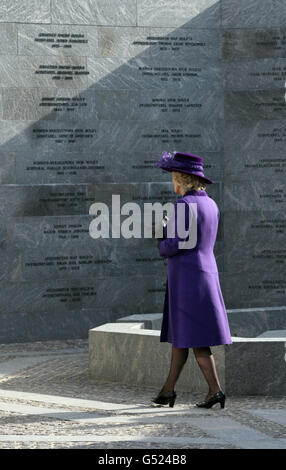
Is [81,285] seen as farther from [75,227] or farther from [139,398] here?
[139,398]

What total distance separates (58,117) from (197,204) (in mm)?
5009

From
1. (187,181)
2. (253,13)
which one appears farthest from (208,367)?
(253,13)

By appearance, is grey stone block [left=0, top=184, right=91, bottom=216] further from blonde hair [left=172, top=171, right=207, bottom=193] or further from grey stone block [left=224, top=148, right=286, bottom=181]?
blonde hair [left=172, top=171, right=207, bottom=193]

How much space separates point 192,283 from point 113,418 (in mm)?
1172

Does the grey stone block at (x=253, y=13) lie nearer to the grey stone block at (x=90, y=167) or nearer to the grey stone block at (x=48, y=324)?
the grey stone block at (x=90, y=167)

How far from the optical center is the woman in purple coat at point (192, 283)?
7711 mm

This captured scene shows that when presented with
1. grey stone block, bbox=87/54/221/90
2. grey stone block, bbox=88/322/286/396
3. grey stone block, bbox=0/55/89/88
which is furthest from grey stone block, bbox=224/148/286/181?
grey stone block, bbox=88/322/286/396

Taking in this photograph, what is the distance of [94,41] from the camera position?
41.2 feet

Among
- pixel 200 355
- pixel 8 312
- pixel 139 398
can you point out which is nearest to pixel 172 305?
pixel 200 355

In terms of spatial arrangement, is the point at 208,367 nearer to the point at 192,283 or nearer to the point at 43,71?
→ the point at 192,283

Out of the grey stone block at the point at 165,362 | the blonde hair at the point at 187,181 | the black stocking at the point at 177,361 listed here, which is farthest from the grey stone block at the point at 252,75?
the black stocking at the point at 177,361

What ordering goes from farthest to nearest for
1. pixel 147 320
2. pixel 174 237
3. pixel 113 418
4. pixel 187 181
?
pixel 147 320 → pixel 187 181 → pixel 174 237 → pixel 113 418

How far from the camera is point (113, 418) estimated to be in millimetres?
7410

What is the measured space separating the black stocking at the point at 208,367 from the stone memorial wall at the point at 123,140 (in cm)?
478
